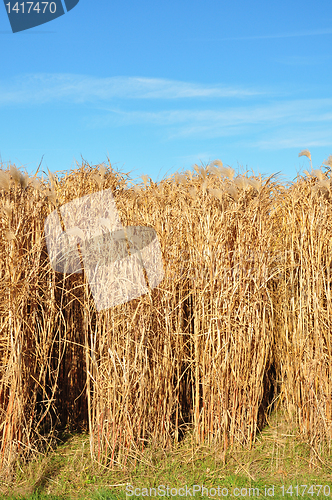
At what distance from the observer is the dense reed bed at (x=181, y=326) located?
3.38 m

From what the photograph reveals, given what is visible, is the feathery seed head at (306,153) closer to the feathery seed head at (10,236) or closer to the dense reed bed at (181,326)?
the dense reed bed at (181,326)

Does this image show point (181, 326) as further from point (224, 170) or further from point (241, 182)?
point (224, 170)

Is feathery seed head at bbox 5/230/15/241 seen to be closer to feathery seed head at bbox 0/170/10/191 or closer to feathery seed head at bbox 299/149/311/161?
feathery seed head at bbox 0/170/10/191

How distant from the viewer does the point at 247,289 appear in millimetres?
3648

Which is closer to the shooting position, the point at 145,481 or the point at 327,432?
the point at 145,481

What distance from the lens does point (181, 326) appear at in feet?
12.5

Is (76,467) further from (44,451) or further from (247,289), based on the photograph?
(247,289)

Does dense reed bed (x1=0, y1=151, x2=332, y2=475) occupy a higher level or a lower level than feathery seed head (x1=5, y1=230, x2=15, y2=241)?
lower

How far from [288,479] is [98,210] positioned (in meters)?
2.77

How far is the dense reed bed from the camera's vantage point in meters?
3.38

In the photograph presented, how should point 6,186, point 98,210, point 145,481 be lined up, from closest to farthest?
point 145,481
point 6,186
point 98,210

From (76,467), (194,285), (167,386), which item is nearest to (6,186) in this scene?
(194,285)

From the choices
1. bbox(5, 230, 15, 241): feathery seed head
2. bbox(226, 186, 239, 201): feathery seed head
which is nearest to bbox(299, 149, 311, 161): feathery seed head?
bbox(226, 186, 239, 201): feathery seed head

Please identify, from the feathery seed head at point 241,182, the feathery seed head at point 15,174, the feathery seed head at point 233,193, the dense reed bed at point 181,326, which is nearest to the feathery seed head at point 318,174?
the dense reed bed at point 181,326
